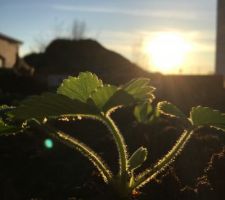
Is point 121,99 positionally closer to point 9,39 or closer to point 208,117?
point 208,117

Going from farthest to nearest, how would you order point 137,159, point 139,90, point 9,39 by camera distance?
point 9,39, point 137,159, point 139,90

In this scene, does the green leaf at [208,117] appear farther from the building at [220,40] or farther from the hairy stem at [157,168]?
the building at [220,40]

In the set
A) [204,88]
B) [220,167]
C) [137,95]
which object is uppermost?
[137,95]

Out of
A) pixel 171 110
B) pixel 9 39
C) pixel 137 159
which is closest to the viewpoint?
pixel 171 110

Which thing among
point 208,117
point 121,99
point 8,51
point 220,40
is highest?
point 121,99

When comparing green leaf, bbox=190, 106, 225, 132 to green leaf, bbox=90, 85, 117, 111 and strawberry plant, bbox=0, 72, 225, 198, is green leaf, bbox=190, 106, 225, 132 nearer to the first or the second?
strawberry plant, bbox=0, 72, 225, 198

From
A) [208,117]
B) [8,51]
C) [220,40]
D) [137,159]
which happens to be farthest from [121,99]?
[8,51]

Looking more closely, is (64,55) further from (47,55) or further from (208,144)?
(208,144)

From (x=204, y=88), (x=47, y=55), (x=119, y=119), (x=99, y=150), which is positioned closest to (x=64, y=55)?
(x=47, y=55)
